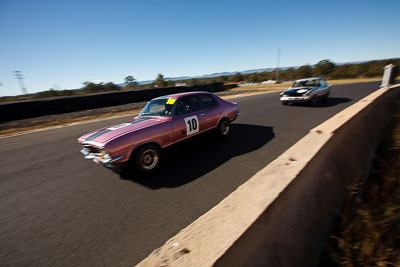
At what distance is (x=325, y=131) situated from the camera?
2668 mm

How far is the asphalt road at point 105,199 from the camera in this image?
210 cm

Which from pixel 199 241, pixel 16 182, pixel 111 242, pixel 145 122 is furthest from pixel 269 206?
pixel 16 182

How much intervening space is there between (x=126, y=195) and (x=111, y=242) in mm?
954

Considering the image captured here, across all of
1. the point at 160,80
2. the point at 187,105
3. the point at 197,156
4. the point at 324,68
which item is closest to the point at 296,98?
the point at 187,105

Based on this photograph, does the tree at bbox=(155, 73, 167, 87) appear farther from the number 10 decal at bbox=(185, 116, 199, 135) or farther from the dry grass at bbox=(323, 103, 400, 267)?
the dry grass at bbox=(323, 103, 400, 267)

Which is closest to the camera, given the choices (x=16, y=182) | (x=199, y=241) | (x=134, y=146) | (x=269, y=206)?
(x=199, y=241)

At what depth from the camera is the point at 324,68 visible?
50000 millimetres

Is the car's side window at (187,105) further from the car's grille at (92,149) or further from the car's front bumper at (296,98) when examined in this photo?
the car's front bumper at (296,98)

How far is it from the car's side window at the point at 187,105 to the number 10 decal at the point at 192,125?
205 millimetres

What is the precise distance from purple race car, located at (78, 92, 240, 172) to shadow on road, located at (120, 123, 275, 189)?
0.22 m

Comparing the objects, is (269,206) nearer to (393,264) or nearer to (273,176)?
(273,176)

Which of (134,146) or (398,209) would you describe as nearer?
(398,209)

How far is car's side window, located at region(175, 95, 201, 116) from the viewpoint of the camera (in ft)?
14.3

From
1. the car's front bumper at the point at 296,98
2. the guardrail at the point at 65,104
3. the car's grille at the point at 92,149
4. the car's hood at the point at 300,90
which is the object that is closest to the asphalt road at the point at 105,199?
the car's grille at the point at 92,149
